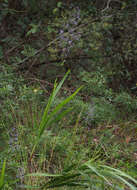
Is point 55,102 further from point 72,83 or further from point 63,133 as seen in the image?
point 72,83

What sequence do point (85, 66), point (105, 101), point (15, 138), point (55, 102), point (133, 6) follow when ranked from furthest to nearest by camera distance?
point (85, 66) < point (133, 6) < point (105, 101) < point (55, 102) < point (15, 138)

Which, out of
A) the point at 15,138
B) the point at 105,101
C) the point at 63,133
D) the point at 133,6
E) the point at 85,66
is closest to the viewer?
the point at 15,138

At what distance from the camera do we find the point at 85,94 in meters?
2.65

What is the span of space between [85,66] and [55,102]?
137 cm

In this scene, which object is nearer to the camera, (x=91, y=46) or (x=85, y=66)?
(x=91, y=46)

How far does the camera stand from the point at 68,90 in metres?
2.50

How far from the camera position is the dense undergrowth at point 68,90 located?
1818 millimetres

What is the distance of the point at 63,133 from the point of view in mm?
2135

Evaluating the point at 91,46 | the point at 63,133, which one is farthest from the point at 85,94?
the point at 91,46

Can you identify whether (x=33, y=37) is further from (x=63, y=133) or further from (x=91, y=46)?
(x=63, y=133)

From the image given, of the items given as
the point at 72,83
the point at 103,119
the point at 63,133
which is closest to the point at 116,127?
the point at 103,119

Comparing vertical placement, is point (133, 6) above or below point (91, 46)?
above

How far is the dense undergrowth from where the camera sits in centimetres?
182

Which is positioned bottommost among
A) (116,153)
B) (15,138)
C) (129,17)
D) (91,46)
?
(116,153)
